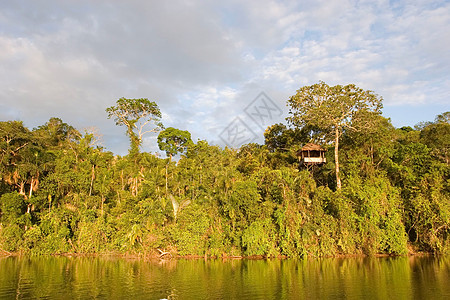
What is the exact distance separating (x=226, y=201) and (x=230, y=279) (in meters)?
10.2

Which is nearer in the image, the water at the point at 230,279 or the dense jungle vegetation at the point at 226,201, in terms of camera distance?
the water at the point at 230,279

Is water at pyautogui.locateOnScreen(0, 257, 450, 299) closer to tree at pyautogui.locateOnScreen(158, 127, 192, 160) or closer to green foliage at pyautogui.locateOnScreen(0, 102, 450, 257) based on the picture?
green foliage at pyautogui.locateOnScreen(0, 102, 450, 257)

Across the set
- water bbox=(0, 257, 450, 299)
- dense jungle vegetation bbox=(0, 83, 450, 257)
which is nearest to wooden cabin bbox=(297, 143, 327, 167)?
dense jungle vegetation bbox=(0, 83, 450, 257)

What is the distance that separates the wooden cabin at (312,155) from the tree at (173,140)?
56.0 feet

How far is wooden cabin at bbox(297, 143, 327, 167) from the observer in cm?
3238

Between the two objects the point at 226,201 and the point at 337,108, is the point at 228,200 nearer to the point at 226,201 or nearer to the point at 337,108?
the point at 226,201

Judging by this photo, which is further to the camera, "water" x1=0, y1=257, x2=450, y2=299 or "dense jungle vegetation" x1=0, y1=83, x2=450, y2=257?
"dense jungle vegetation" x1=0, y1=83, x2=450, y2=257

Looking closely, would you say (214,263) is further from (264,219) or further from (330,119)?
(330,119)

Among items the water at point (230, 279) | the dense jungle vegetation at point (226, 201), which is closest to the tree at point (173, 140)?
the dense jungle vegetation at point (226, 201)

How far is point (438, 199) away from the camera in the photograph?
25531mm

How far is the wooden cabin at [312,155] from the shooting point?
3238cm

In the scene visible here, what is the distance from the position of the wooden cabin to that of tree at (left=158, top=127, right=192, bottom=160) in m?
17.1

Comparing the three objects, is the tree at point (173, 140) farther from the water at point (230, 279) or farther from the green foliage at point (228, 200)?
the water at point (230, 279)

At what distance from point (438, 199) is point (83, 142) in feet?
112
